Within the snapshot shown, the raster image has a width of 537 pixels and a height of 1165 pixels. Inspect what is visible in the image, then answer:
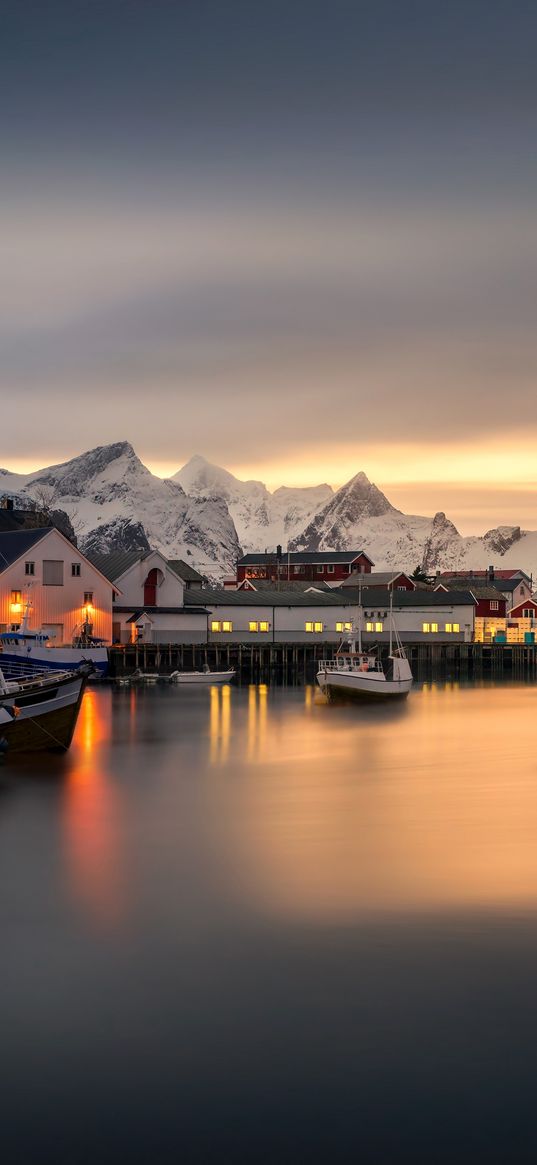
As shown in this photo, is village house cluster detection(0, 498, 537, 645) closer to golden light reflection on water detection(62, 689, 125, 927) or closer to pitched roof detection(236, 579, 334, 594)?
pitched roof detection(236, 579, 334, 594)

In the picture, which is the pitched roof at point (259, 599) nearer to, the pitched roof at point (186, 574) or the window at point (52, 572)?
the window at point (52, 572)

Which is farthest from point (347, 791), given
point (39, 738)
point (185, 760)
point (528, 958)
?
point (528, 958)

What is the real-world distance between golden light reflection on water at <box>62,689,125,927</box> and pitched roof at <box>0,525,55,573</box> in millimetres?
32671

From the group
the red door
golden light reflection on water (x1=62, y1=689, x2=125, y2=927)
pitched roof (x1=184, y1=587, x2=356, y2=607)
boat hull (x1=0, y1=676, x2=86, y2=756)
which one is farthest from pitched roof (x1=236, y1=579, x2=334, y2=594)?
golden light reflection on water (x1=62, y1=689, x2=125, y2=927)

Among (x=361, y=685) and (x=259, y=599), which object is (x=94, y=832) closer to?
(x=361, y=685)

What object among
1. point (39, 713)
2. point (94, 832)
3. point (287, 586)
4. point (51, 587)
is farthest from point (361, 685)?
point (287, 586)

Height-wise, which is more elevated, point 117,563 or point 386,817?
point 117,563

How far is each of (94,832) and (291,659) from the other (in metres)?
71.3

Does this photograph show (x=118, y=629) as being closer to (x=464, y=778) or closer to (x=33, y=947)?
(x=464, y=778)

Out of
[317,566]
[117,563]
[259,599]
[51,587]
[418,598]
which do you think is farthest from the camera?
[317,566]

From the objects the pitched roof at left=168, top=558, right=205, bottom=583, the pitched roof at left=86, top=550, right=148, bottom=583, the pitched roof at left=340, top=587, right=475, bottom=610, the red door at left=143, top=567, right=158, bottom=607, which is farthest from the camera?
the pitched roof at left=168, top=558, right=205, bottom=583

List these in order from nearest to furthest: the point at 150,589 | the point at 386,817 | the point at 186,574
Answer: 1. the point at 386,817
2. the point at 150,589
3. the point at 186,574

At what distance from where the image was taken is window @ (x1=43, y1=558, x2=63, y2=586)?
3113 inches

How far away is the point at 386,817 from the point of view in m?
31.2
